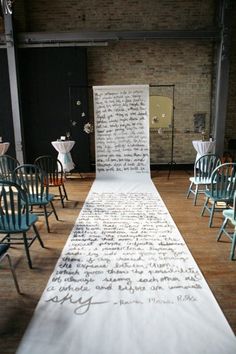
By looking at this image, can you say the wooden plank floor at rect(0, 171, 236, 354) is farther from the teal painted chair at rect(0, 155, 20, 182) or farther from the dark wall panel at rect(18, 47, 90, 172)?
the dark wall panel at rect(18, 47, 90, 172)

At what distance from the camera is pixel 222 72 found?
5949 millimetres

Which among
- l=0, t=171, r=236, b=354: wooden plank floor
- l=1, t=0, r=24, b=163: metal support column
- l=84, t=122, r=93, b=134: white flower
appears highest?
l=1, t=0, r=24, b=163: metal support column

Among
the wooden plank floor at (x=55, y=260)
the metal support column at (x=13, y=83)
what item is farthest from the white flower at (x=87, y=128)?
the wooden plank floor at (x=55, y=260)

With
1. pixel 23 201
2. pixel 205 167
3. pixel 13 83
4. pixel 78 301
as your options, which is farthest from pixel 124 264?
pixel 13 83

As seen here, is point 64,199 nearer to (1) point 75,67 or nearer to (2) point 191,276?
(2) point 191,276

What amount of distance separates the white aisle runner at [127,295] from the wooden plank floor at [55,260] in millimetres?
81

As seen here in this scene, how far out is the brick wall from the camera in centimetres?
643

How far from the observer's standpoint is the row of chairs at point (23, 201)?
2.50 m

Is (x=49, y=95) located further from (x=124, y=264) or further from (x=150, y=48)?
(x=124, y=264)

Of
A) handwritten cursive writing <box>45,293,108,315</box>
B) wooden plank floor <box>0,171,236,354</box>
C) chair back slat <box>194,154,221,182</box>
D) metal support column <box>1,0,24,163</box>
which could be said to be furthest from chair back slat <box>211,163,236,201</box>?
metal support column <box>1,0,24,163</box>

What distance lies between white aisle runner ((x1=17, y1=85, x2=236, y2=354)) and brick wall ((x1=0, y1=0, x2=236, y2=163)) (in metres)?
3.61

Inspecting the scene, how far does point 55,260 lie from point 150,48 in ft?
18.0

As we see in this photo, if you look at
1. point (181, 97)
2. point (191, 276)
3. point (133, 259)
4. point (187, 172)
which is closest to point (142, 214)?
point (133, 259)

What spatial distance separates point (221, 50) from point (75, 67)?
3081 millimetres
